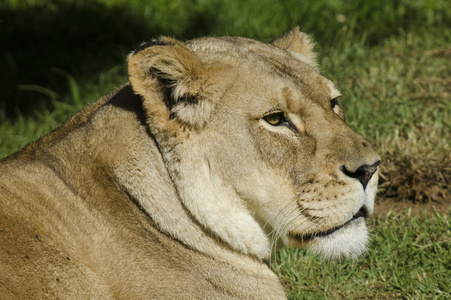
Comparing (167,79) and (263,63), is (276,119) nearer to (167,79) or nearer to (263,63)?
(263,63)

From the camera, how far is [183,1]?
872cm

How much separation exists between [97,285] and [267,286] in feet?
2.97

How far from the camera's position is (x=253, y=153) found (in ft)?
11.2

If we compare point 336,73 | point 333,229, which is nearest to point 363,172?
point 333,229

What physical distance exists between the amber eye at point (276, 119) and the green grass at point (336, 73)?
1.29m

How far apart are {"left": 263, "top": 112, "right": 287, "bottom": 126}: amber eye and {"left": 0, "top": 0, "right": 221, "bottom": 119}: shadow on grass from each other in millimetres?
4228

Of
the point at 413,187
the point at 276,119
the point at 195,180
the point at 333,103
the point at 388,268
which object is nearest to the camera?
the point at 195,180

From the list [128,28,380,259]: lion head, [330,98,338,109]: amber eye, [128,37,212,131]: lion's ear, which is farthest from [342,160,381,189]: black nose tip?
[128,37,212,131]: lion's ear

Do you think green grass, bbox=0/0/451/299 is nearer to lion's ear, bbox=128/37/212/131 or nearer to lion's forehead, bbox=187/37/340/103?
lion's forehead, bbox=187/37/340/103

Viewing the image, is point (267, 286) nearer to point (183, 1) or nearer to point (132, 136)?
point (132, 136)

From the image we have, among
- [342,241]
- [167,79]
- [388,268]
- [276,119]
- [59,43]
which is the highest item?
[167,79]

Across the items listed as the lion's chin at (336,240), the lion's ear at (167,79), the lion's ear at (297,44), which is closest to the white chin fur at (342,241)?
the lion's chin at (336,240)

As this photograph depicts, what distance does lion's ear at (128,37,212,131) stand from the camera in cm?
323

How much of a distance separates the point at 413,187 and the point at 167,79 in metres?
2.44
